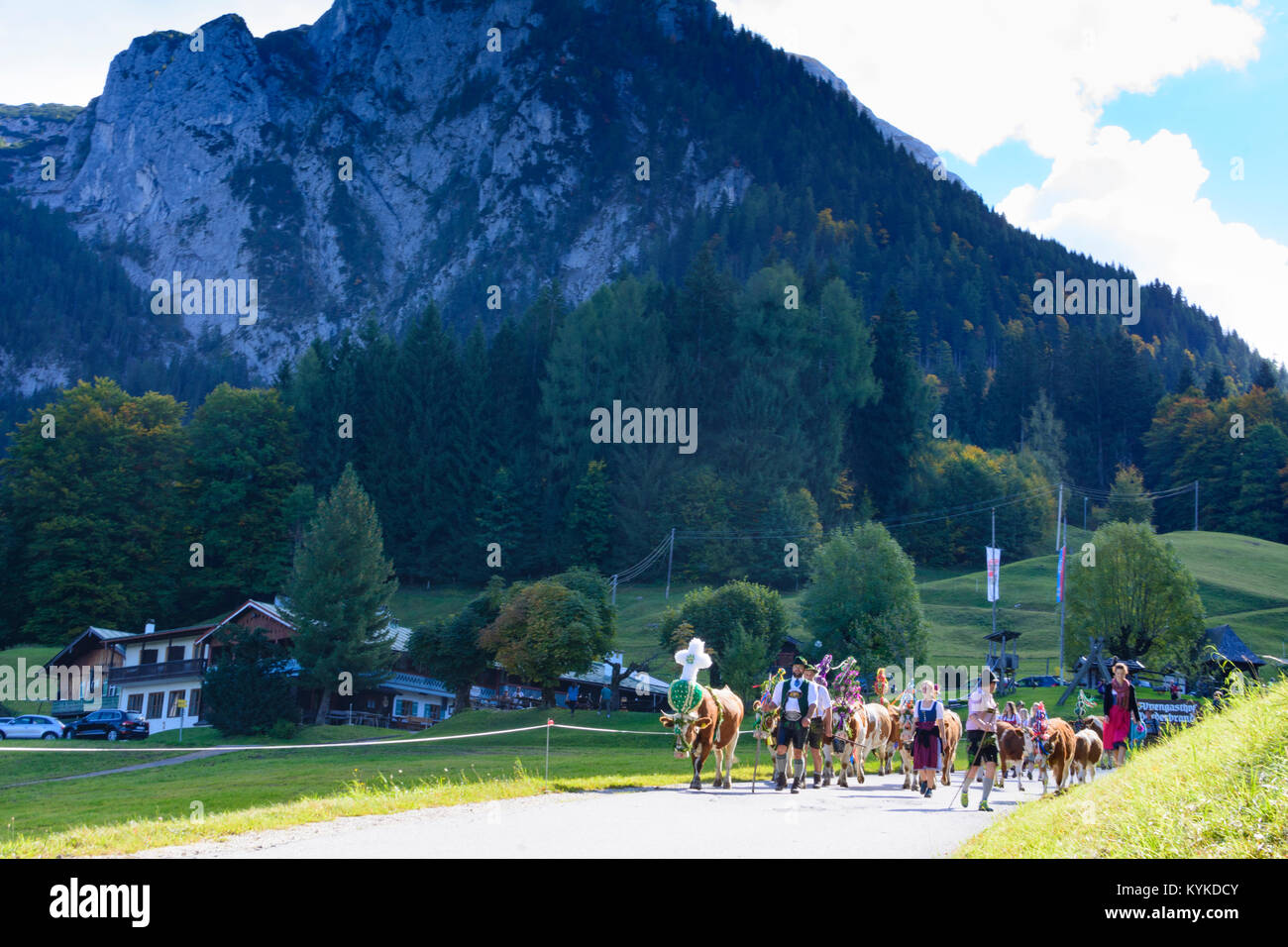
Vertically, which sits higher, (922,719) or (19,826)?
(922,719)

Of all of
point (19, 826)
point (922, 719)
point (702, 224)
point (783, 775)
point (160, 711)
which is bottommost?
point (160, 711)

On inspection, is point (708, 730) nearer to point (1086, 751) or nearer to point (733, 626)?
point (1086, 751)

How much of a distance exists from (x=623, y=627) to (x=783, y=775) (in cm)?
5280

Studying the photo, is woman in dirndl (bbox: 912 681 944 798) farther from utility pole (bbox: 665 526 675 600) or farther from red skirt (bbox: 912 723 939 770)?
utility pole (bbox: 665 526 675 600)

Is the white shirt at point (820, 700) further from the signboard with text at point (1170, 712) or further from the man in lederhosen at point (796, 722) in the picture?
the signboard with text at point (1170, 712)

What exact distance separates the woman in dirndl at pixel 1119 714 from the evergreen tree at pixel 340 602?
4181 centimetres

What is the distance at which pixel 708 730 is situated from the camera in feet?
59.7

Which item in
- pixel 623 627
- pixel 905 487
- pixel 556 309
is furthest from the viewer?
pixel 556 309

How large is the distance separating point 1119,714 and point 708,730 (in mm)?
7071
